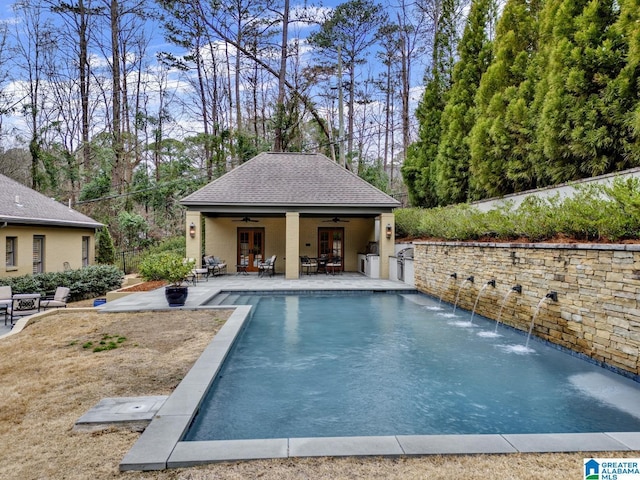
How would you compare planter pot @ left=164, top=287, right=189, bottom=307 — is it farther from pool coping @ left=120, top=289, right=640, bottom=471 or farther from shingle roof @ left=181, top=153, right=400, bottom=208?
shingle roof @ left=181, top=153, right=400, bottom=208

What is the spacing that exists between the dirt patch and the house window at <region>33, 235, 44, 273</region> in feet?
22.1

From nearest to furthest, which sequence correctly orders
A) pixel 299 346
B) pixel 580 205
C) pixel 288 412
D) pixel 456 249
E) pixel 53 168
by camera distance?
pixel 288 412 < pixel 580 205 < pixel 299 346 < pixel 456 249 < pixel 53 168

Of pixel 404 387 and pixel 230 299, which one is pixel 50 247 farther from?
pixel 404 387

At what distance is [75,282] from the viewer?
40.9 feet

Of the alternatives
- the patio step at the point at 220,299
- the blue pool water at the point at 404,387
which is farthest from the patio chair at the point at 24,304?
the blue pool water at the point at 404,387

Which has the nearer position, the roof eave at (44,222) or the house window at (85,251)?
the roof eave at (44,222)

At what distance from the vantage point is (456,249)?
32.3 ft

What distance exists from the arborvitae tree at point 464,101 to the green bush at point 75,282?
1294cm

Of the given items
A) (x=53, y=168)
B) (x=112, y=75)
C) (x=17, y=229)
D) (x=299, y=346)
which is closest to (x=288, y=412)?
(x=299, y=346)

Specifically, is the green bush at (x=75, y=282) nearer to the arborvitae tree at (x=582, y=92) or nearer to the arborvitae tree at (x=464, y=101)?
the arborvitae tree at (x=464, y=101)

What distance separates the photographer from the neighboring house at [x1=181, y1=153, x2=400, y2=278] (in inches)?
594

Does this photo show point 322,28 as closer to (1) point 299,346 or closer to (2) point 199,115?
(2) point 199,115

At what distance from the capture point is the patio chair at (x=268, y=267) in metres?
15.7

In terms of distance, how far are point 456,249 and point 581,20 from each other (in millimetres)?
5481
